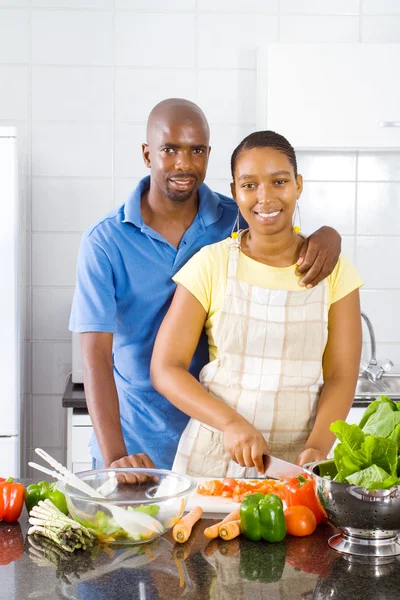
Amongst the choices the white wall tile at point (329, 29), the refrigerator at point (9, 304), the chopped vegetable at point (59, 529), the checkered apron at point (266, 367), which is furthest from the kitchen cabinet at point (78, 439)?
the white wall tile at point (329, 29)

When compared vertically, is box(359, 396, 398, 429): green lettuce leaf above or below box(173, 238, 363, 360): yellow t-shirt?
below

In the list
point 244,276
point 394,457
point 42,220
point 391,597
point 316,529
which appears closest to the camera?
point 391,597

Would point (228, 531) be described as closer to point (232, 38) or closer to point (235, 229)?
point (235, 229)

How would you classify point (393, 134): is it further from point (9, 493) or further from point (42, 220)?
point (9, 493)

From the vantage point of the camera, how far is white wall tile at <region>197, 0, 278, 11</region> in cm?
313

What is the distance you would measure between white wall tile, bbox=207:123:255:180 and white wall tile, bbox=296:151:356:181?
0.25 metres

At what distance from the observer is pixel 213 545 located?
119 cm

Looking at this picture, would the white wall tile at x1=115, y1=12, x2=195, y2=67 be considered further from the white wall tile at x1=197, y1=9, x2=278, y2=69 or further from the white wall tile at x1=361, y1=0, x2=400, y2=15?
the white wall tile at x1=361, y1=0, x2=400, y2=15

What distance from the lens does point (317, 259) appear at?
68.2 inches

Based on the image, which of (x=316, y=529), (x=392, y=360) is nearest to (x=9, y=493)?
(x=316, y=529)

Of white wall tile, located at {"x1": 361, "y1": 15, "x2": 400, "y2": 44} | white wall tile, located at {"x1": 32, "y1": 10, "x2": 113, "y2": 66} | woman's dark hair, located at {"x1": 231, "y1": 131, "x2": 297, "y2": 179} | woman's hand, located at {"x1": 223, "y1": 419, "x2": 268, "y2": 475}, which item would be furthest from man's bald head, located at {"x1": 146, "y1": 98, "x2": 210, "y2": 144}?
white wall tile, located at {"x1": 361, "y1": 15, "x2": 400, "y2": 44}

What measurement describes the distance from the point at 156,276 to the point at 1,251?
0.97 metres

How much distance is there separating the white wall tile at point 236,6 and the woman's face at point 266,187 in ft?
5.35

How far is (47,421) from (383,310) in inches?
55.2
